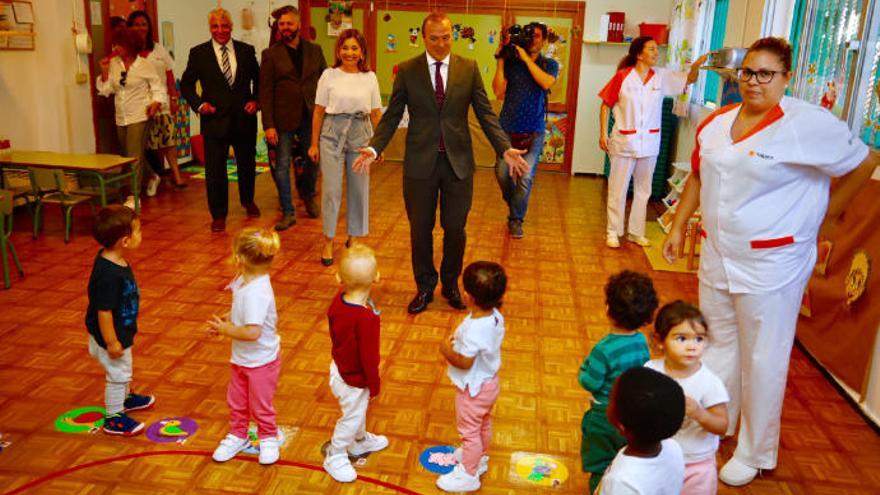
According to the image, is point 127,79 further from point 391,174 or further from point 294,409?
point 294,409

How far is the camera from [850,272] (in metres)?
3.55

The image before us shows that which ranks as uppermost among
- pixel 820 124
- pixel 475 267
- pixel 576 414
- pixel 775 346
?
pixel 820 124

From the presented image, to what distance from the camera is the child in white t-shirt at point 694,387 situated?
6.89ft

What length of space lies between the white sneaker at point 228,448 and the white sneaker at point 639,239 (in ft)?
12.8

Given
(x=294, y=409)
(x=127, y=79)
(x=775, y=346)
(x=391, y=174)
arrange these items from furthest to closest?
(x=391, y=174) < (x=127, y=79) < (x=294, y=409) < (x=775, y=346)

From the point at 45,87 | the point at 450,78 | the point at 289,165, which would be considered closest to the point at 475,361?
the point at 450,78

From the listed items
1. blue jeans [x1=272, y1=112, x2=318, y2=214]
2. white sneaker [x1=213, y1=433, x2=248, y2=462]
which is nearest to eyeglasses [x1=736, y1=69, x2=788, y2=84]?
white sneaker [x1=213, y1=433, x2=248, y2=462]

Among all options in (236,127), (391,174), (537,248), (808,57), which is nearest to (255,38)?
(391,174)

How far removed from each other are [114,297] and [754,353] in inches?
88.5

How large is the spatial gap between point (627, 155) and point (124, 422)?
406 centimetres

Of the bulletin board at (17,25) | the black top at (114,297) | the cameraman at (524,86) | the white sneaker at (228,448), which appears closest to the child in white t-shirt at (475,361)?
the white sneaker at (228,448)

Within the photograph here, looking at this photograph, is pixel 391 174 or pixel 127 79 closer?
pixel 127 79

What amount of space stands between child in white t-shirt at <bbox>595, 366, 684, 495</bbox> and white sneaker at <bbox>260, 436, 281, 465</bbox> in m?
1.37

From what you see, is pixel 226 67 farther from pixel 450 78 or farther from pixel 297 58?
pixel 450 78
